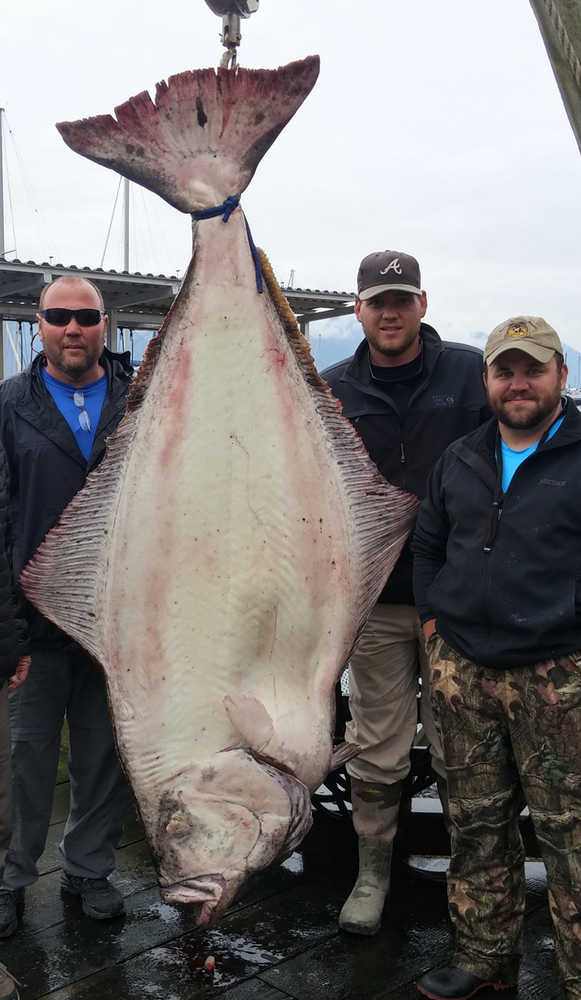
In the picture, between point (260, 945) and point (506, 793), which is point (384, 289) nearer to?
point (506, 793)

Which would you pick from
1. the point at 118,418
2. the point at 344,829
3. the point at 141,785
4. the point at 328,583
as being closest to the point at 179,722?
the point at 141,785

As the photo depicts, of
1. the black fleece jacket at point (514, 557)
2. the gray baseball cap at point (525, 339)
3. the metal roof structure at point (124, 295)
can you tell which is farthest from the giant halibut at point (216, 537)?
the metal roof structure at point (124, 295)

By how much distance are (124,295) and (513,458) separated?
11155mm

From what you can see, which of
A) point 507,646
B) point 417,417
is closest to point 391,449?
point 417,417

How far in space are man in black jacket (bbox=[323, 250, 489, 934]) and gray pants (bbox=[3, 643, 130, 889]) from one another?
0.93 meters

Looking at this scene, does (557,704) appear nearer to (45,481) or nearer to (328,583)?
(328,583)

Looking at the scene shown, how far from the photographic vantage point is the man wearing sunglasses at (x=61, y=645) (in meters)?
3.20

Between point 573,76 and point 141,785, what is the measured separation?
6.56ft

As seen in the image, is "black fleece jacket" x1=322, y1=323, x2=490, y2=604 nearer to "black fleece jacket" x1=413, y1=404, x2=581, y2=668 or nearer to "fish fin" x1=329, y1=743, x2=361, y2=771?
"black fleece jacket" x1=413, y1=404, x2=581, y2=668

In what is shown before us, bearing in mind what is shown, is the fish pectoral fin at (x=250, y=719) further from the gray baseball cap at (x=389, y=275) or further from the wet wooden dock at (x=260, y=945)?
the gray baseball cap at (x=389, y=275)

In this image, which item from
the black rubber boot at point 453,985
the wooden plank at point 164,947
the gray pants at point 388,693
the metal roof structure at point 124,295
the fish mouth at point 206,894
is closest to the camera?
the fish mouth at point 206,894

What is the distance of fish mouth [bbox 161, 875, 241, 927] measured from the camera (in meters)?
2.21

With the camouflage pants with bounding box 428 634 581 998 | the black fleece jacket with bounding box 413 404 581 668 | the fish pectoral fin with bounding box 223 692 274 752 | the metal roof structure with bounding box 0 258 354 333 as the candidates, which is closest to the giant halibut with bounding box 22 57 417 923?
the fish pectoral fin with bounding box 223 692 274 752

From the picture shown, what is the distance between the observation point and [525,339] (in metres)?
2.58
